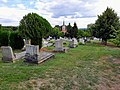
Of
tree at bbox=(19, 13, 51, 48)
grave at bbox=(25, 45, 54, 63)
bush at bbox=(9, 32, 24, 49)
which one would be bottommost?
grave at bbox=(25, 45, 54, 63)

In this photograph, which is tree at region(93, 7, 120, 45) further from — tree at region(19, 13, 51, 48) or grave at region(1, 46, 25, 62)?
grave at region(1, 46, 25, 62)

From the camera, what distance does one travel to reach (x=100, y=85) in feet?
24.8

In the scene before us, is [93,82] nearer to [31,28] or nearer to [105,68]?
[105,68]

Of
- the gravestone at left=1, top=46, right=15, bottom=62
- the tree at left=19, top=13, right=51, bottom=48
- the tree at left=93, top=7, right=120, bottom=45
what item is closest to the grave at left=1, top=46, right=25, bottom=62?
the gravestone at left=1, top=46, right=15, bottom=62

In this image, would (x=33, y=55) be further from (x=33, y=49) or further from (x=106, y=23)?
(x=106, y=23)

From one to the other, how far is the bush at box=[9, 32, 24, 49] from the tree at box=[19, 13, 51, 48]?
4.53 feet

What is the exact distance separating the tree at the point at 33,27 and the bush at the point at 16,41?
1.38m

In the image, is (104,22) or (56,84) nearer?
(56,84)

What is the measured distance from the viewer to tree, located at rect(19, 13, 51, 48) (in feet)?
50.6

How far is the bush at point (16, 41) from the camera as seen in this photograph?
1685 centimetres

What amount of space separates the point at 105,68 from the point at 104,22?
1940cm

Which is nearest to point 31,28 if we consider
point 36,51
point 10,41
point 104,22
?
point 10,41

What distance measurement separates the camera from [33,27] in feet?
50.6

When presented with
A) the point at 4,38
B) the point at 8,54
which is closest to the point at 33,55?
the point at 8,54
